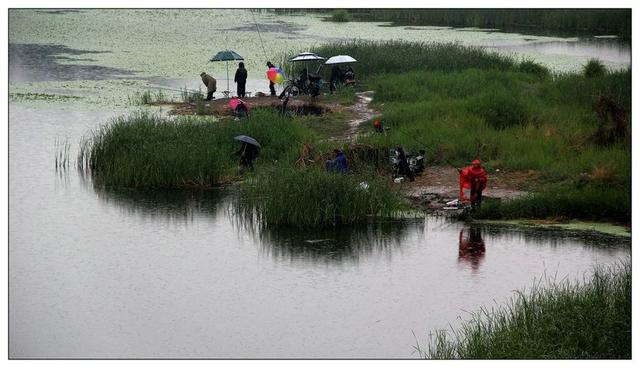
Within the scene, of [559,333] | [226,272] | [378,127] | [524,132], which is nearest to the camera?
[559,333]

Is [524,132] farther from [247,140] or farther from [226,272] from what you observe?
[226,272]

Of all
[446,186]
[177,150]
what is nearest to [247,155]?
[177,150]

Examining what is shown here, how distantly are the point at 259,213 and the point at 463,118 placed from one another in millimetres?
7601

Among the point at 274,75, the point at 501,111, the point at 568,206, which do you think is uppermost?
the point at 274,75

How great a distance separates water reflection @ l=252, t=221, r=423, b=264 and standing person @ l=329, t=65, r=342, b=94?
12.9 metres

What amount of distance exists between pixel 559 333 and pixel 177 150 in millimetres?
11810

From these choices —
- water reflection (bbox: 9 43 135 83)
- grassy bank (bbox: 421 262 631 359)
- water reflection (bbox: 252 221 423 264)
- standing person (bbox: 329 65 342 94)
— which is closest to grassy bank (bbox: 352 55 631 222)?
standing person (bbox: 329 65 342 94)

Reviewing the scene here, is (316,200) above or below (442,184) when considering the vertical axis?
below

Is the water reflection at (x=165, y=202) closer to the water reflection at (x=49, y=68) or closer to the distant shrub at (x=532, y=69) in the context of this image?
the water reflection at (x=49, y=68)

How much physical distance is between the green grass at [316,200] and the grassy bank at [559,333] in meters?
6.21

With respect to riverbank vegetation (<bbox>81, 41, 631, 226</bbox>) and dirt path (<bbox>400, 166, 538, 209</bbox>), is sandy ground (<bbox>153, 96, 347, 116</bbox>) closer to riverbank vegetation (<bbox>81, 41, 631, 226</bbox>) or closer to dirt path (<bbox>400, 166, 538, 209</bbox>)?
riverbank vegetation (<bbox>81, 41, 631, 226</bbox>)

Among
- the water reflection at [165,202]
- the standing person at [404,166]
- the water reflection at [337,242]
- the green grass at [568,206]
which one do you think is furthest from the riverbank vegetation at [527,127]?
the water reflection at [165,202]

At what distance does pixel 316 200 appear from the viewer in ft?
63.5

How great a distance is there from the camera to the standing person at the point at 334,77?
32188mm
